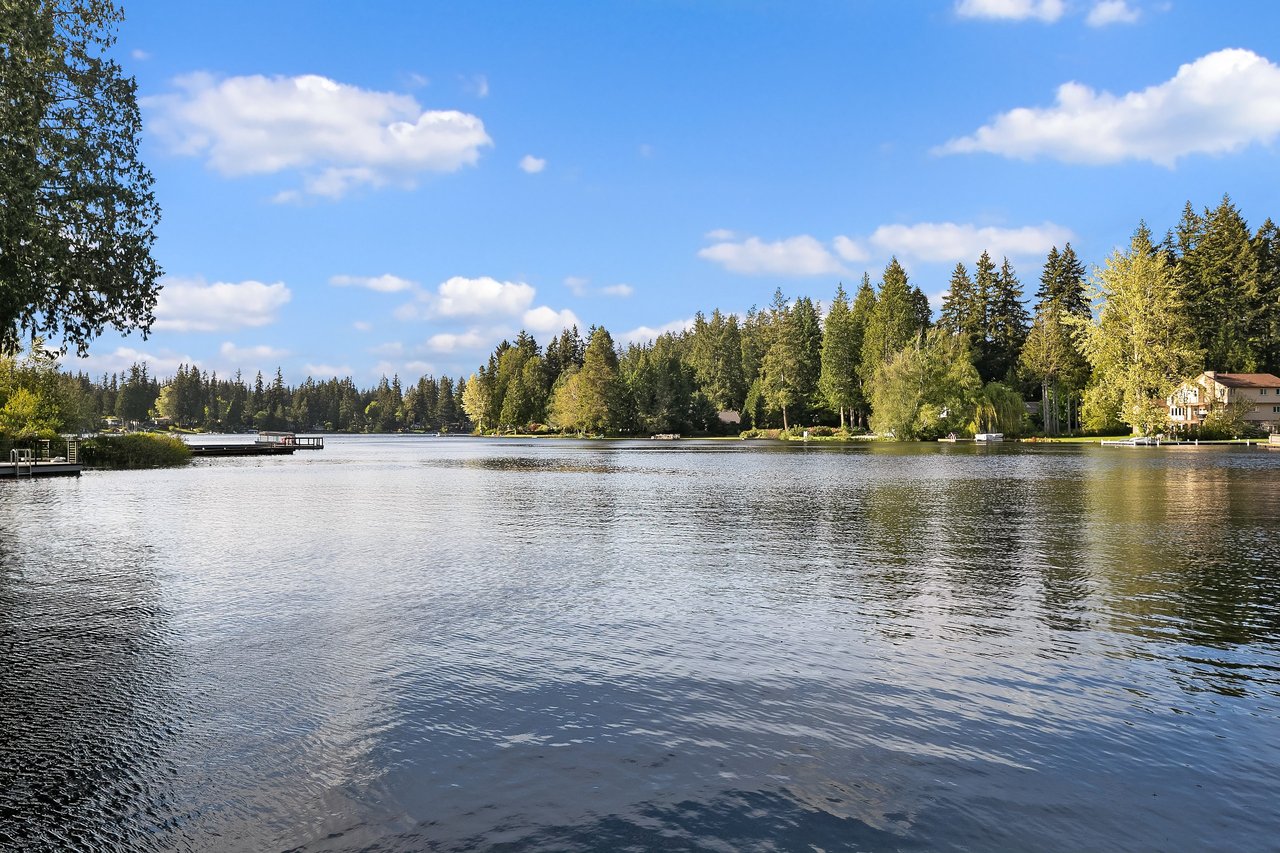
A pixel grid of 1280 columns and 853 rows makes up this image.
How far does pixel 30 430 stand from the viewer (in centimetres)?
6259

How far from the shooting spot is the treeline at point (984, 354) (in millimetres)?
98875

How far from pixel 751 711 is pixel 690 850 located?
323 centimetres

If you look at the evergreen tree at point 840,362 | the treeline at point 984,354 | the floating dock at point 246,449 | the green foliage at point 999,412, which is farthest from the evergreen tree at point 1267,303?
the floating dock at point 246,449

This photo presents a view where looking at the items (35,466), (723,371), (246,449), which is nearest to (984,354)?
(723,371)

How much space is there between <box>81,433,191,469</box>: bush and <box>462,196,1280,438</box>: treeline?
82163 millimetres

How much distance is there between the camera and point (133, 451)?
64812 millimetres

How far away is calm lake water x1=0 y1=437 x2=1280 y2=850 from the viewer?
7168 mm

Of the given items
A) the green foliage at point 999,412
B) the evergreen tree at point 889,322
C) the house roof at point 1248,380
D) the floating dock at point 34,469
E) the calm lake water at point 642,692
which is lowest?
the calm lake water at point 642,692

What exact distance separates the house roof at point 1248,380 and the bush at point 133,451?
120147 mm

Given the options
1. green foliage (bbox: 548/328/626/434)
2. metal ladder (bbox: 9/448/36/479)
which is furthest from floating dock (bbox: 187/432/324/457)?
green foliage (bbox: 548/328/626/434)

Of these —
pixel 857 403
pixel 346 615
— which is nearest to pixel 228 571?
pixel 346 615

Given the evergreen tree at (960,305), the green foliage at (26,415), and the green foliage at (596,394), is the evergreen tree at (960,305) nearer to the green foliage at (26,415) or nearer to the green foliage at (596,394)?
the green foliage at (596,394)

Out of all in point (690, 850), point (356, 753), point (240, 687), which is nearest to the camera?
point (690, 850)

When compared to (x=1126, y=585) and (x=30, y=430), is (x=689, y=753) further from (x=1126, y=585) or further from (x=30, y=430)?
(x=30, y=430)
